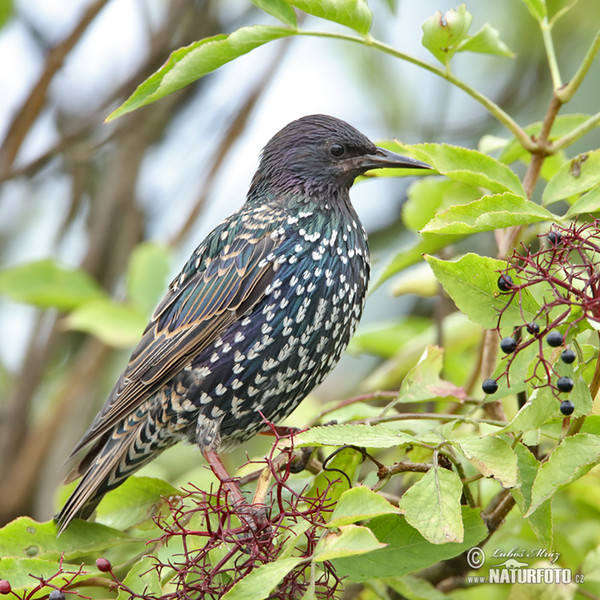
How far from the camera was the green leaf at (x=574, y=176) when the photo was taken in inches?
87.5

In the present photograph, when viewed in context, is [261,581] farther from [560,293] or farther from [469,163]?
[469,163]

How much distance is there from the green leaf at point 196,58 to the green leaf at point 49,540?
112 cm

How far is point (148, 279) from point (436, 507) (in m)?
2.04

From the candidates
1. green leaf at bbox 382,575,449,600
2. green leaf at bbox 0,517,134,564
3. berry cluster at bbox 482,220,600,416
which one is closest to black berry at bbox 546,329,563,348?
berry cluster at bbox 482,220,600,416

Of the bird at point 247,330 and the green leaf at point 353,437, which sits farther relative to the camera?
the bird at point 247,330

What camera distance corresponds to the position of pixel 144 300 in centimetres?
359

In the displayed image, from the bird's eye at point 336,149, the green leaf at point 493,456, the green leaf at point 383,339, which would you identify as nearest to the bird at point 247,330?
the bird's eye at point 336,149

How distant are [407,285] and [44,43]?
2412 millimetres

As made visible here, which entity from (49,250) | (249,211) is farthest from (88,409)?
(249,211)

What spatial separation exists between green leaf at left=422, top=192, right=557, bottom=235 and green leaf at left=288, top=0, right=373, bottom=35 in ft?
1.92

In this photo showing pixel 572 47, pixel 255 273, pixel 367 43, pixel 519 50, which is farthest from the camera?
pixel 572 47

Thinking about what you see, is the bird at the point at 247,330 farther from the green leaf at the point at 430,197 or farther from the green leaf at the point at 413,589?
the green leaf at the point at 413,589

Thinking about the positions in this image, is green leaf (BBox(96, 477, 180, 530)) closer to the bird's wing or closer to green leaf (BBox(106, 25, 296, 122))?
the bird's wing

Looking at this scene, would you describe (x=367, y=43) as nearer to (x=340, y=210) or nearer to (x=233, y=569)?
(x=340, y=210)
